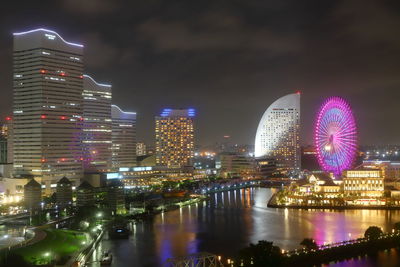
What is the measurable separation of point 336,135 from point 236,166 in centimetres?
1832

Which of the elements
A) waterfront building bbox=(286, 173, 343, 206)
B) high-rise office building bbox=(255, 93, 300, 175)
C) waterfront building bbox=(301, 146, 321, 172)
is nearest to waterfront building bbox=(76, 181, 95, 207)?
waterfront building bbox=(286, 173, 343, 206)

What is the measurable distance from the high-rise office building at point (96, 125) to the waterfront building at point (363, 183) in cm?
1398

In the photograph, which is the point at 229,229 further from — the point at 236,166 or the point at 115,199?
the point at 236,166

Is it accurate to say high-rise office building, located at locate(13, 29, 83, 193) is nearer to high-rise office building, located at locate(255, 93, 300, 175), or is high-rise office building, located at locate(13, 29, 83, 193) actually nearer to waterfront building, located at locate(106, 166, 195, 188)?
waterfront building, located at locate(106, 166, 195, 188)

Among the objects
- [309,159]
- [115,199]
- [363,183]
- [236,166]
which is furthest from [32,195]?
[309,159]

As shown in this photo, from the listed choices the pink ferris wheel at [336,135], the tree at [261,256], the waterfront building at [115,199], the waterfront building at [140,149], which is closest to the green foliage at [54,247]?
the tree at [261,256]

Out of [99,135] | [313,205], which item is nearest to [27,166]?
[99,135]

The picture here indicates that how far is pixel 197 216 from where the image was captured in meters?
18.4

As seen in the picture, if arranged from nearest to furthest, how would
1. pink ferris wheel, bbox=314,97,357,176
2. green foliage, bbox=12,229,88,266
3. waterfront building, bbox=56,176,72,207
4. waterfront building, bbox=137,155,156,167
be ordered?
1. green foliage, bbox=12,229,88,266
2. waterfront building, bbox=56,176,72,207
3. pink ferris wheel, bbox=314,97,357,176
4. waterfront building, bbox=137,155,156,167

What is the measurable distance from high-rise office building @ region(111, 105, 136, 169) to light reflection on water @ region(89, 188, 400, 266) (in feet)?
39.5

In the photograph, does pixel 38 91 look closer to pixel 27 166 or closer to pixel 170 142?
pixel 27 166

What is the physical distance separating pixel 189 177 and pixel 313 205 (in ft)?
48.6

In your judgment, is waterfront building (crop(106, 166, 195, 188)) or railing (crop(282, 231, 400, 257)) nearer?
railing (crop(282, 231, 400, 257))

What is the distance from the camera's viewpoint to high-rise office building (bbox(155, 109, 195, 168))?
39.0 metres
